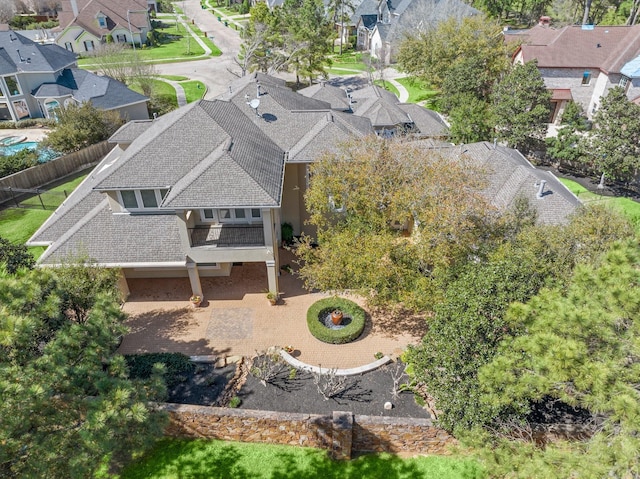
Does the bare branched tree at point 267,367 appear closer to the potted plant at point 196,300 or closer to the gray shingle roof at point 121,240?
the potted plant at point 196,300

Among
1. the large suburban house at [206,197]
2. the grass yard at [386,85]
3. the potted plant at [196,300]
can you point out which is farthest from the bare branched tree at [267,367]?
the grass yard at [386,85]

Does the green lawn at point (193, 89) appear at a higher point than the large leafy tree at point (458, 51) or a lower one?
lower

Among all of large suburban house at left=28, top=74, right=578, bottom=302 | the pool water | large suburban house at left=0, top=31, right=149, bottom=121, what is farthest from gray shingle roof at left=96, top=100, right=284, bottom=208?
large suburban house at left=0, top=31, right=149, bottom=121

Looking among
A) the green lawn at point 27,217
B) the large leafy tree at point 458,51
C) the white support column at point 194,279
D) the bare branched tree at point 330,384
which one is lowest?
the bare branched tree at point 330,384

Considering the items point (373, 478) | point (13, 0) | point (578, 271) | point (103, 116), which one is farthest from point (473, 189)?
point (13, 0)

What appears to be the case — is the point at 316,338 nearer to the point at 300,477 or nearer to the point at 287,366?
the point at 287,366

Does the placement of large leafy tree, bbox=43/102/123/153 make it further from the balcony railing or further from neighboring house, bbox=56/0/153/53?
neighboring house, bbox=56/0/153/53

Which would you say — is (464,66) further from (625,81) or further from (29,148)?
(29,148)
